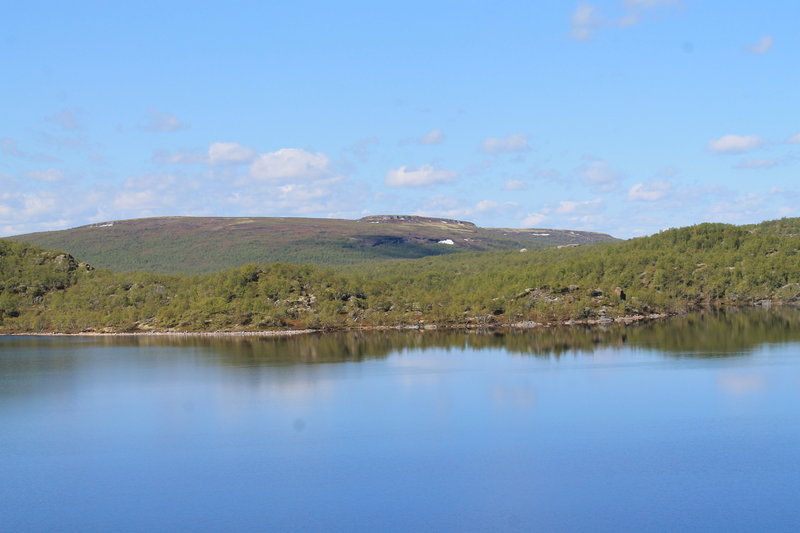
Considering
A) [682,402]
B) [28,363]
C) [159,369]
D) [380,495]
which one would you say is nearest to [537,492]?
[380,495]

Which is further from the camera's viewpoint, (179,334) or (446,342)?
(179,334)

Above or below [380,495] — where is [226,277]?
above

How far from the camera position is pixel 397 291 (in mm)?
128625

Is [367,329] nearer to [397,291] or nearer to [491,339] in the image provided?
[397,291]

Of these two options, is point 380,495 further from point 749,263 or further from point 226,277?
point 749,263

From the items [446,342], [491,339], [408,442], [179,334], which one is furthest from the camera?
[179,334]

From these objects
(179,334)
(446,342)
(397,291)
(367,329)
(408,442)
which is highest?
(397,291)

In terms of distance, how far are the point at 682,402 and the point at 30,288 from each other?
10217 cm

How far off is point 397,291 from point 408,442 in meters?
85.9

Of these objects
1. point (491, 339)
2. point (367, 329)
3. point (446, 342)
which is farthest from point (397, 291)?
point (446, 342)

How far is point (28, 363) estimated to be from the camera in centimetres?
7769

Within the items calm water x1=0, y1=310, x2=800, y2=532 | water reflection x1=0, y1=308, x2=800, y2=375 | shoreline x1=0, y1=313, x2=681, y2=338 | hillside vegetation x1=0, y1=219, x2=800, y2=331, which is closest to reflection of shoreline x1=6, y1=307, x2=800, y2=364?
water reflection x1=0, y1=308, x2=800, y2=375

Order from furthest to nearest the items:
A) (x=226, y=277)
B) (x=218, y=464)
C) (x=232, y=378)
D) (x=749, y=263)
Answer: (x=749, y=263)
(x=226, y=277)
(x=232, y=378)
(x=218, y=464)

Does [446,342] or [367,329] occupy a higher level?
[367,329]
